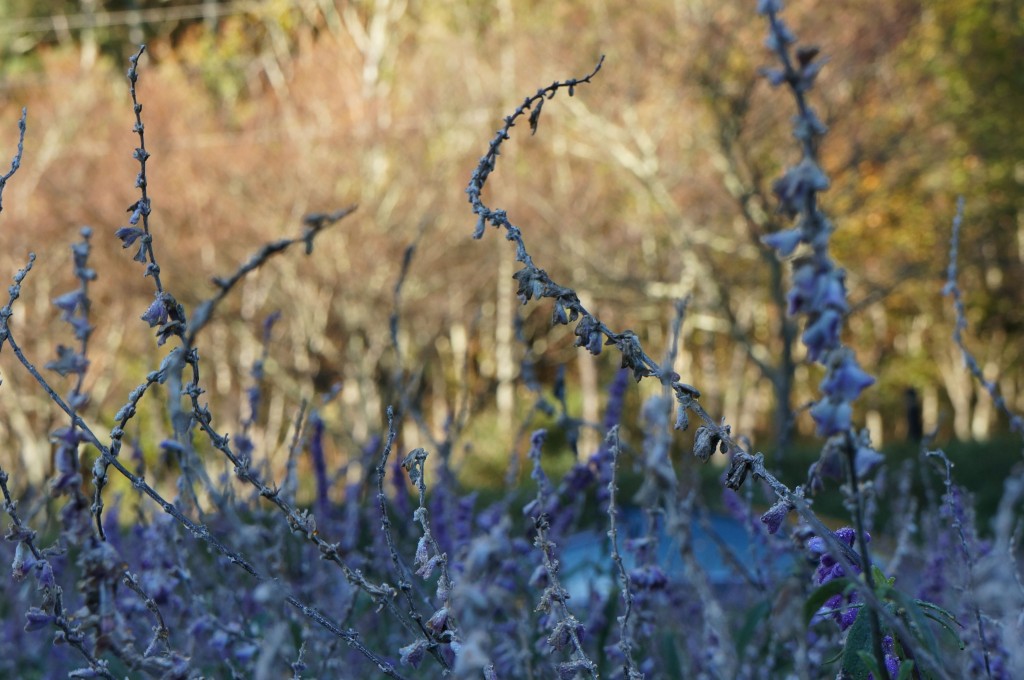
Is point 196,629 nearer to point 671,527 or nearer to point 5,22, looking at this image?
point 671,527

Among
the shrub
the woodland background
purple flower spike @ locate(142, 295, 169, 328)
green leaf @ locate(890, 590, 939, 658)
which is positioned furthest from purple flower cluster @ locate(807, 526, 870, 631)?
the woodland background

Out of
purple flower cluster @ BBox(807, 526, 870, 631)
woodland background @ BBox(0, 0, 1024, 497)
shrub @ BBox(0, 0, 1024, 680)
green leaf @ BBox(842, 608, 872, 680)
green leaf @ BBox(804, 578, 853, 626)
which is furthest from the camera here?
woodland background @ BBox(0, 0, 1024, 497)

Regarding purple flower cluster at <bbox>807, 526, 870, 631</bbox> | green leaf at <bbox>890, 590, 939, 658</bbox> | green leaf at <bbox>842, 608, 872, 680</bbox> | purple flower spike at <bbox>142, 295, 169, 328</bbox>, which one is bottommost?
green leaf at <bbox>890, 590, 939, 658</bbox>

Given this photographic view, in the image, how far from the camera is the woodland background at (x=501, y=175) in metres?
16.1

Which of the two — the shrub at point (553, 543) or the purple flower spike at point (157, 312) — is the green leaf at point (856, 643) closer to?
the shrub at point (553, 543)

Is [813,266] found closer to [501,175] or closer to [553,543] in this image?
[553,543]

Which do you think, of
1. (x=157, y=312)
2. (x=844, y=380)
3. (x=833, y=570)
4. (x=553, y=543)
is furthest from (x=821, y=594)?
(x=157, y=312)

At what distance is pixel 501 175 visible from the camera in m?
21.0

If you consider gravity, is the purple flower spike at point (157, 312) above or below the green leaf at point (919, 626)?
above

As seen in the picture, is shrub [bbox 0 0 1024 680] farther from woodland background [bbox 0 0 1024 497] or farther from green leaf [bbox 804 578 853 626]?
woodland background [bbox 0 0 1024 497]

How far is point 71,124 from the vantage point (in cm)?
2002

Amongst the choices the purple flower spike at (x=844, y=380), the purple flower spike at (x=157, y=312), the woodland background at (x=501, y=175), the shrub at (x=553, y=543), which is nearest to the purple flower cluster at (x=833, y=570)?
the shrub at (x=553, y=543)

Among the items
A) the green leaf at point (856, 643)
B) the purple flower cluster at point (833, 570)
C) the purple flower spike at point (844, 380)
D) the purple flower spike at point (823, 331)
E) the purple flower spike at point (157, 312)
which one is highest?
the purple flower spike at point (157, 312)

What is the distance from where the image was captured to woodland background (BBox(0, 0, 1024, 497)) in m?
16.1
